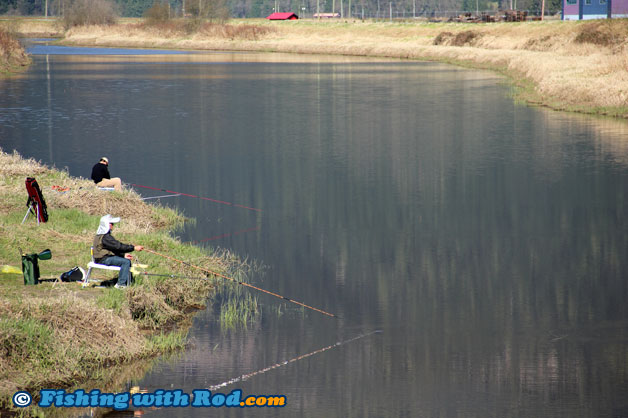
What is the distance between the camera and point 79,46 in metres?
130

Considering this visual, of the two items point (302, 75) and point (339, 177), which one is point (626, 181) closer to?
point (339, 177)

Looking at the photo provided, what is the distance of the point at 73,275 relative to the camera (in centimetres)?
1380

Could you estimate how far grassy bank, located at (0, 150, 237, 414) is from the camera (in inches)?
429

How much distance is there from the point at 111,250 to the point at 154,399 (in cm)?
357

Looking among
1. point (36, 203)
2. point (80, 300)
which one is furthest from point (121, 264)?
point (36, 203)

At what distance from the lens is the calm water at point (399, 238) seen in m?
11.4

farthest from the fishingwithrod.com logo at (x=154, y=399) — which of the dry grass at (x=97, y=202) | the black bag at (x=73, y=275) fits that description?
the dry grass at (x=97, y=202)

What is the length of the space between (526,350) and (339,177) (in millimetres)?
14109

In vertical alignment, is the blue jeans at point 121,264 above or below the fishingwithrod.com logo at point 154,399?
above

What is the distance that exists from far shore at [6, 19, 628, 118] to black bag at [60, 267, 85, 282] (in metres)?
32.7

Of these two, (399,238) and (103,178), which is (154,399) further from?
(103,178)

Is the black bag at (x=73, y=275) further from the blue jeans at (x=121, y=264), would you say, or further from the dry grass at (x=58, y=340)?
the dry grass at (x=58, y=340)

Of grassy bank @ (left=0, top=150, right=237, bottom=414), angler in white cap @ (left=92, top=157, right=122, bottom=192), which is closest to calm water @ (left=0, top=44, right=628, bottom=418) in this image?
grassy bank @ (left=0, top=150, right=237, bottom=414)

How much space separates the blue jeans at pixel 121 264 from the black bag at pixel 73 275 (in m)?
0.58
